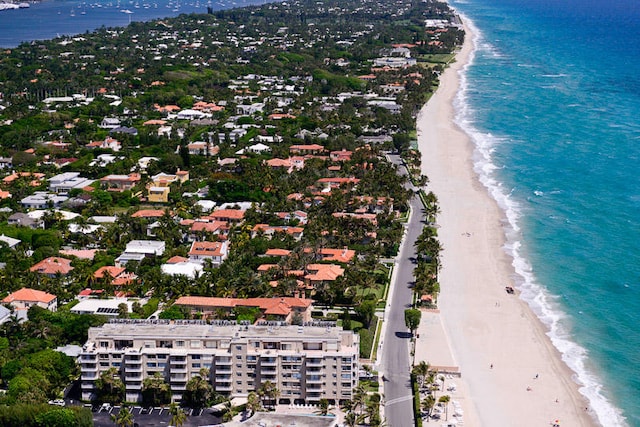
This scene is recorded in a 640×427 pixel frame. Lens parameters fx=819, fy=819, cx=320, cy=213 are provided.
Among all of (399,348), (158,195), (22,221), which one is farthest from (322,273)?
(22,221)

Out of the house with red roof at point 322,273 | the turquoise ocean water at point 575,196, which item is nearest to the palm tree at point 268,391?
the house with red roof at point 322,273

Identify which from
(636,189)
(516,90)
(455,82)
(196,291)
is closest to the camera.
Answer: (196,291)

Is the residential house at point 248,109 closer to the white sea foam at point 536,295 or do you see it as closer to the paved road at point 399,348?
the white sea foam at point 536,295

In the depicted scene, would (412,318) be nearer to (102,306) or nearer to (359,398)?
A: (359,398)

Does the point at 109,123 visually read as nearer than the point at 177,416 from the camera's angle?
No

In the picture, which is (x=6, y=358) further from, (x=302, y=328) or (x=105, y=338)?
(x=302, y=328)

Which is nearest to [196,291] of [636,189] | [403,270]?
[403,270]
